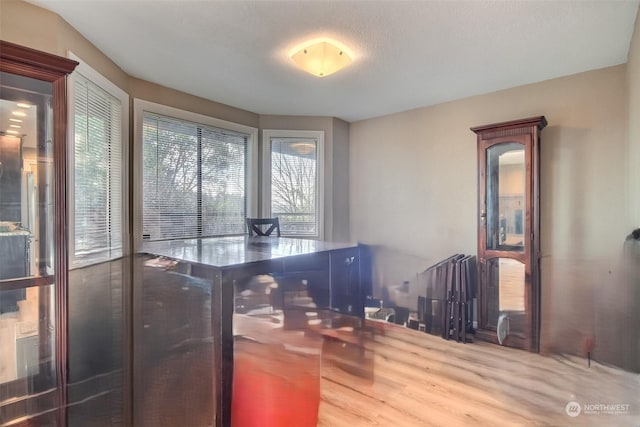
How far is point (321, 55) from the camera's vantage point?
6.98 ft

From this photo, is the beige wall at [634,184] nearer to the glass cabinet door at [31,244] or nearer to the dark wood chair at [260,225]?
the dark wood chair at [260,225]

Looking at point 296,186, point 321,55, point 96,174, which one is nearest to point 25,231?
point 96,174

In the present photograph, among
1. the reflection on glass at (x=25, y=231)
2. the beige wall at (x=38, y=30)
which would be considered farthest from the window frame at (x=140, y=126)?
the reflection on glass at (x=25, y=231)

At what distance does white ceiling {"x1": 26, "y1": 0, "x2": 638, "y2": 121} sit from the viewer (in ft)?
5.78

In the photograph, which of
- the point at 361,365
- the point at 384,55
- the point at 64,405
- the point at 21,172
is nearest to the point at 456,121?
the point at 384,55

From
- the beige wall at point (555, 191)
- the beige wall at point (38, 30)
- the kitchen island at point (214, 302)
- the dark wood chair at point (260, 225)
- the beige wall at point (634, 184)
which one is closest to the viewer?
the kitchen island at point (214, 302)

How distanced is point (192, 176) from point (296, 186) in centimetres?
119

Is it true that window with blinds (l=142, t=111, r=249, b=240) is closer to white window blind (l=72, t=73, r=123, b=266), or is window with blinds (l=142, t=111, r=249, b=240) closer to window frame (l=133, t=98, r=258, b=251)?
window frame (l=133, t=98, r=258, b=251)

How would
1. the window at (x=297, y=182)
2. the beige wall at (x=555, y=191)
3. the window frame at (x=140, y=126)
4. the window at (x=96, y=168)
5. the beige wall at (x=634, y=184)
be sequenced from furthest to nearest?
1. the window at (x=297, y=182)
2. the window frame at (x=140, y=126)
3. the beige wall at (x=555, y=191)
4. the window at (x=96, y=168)
5. the beige wall at (x=634, y=184)

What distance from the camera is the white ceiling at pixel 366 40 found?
176 cm

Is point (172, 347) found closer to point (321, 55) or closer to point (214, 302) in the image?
point (214, 302)

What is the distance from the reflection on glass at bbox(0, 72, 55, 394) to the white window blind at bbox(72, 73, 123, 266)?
18.3 inches

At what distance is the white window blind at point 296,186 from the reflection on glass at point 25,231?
238 centimetres

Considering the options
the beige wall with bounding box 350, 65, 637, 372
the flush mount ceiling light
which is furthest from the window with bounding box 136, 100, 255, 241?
the beige wall with bounding box 350, 65, 637, 372
